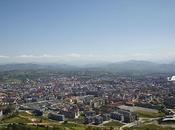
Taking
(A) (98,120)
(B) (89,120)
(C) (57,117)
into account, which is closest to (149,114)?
(A) (98,120)

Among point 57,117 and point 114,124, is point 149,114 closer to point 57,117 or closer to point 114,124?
point 114,124

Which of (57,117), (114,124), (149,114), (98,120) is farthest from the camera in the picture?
(149,114)

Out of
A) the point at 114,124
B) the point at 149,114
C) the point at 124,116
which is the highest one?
the point at 124,116

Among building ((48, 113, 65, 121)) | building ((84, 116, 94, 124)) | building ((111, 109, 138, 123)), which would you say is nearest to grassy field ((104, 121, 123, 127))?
building ((111, 109, 138, 123))

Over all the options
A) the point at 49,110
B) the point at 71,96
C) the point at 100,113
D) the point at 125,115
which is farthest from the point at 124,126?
the point at 71,96

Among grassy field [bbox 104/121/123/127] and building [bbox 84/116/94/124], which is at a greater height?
building [bbox 84/116/94/124]

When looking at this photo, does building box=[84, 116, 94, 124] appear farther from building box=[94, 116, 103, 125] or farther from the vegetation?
the vegetation

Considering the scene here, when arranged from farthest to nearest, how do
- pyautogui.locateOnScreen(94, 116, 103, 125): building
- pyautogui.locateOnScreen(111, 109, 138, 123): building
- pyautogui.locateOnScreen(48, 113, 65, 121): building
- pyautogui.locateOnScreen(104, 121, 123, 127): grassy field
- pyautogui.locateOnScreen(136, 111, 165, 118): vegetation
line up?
pyautogui.locateOnScreen(136, 111, 165, 118): vegetation
pyautogui.locateOnScreen(48, 113, 65, 121): building
pyautogui.locateOnScreen(111, 109, 138, 123): building
pyautogui.locateOnScreen(94, 116, 103, 125): building
pyautogui.locateOnScreen(104, 121, 123, 127): grassy field

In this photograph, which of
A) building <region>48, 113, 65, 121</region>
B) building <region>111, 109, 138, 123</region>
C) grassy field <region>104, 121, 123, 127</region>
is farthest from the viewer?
→ building <region>48, 113, 65, 121</region>

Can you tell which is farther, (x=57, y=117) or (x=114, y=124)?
(x=57, y=117)

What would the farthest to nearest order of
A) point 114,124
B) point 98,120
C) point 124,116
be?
1. point 124,116
2. point 98,120
3. point 114,124

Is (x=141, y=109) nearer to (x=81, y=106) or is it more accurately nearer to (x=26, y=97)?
(x=81, y=106)

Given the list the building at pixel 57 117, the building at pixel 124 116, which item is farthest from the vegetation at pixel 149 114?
the building at pixel 57 117
